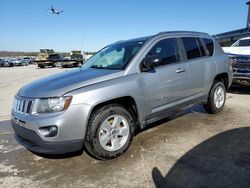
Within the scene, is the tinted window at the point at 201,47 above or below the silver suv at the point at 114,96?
above

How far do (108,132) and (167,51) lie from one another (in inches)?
75.0

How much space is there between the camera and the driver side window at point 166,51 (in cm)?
423

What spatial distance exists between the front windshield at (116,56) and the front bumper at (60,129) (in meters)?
1.16

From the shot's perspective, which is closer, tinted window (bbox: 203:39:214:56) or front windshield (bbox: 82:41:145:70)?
front windshield (bbox: 82:41:145:70)

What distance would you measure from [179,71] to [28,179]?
302 cm

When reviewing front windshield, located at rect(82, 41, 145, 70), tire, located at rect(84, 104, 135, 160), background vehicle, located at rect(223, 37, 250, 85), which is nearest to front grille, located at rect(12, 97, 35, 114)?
tire, located at rect(84, 104, 135, 160)

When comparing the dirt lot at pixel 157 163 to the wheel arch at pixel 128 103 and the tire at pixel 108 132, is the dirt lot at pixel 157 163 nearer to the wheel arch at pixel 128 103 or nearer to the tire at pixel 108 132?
the tire at pixel 108 132

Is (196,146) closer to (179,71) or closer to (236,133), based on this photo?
(236,133)

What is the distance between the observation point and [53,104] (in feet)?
10.3

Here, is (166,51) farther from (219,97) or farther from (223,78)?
(223,78)

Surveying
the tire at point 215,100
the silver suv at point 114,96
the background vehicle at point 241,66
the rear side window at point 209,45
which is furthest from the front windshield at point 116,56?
the background vehicle at point 241,66

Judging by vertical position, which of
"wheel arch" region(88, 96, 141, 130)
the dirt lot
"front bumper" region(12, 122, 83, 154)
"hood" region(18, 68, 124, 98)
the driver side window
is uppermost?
the driver side window

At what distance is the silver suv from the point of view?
3160 mm

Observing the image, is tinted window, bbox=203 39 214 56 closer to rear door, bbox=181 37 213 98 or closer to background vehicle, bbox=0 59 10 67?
rear door, bbox=181 37 213 98
